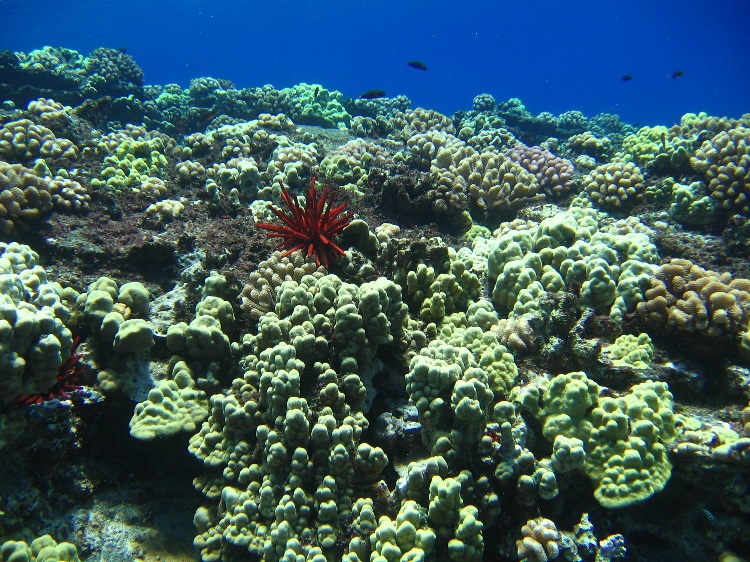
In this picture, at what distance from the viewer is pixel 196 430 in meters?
3.61

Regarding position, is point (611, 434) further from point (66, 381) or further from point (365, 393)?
point (66, 381)

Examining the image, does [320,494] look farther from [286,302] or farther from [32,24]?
[32,24]

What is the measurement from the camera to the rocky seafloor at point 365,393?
2955 millimetres

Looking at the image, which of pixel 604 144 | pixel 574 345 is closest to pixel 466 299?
pixel 574 345

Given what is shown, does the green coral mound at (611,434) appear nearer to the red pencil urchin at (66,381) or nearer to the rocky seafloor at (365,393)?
the rocky seafloor at (365,393)

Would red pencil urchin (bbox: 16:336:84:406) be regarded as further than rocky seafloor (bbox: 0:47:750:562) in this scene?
Yes

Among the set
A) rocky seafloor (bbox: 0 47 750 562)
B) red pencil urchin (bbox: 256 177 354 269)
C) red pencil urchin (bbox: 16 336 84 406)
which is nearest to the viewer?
rocky seafloor (bbox: 0 47 750 562)

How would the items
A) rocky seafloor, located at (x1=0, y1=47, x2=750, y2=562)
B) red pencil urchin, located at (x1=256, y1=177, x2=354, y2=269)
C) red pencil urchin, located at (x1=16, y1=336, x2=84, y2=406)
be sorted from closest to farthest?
rocky seafloor, located at (x1=0, y1=47, x2=750, y2=562), red pencil urchin, located at (x1=16, y1=336, x2=84, y2=406), red pencil urchin, located at (x1=256, y1=177, x2=354, y2=269)

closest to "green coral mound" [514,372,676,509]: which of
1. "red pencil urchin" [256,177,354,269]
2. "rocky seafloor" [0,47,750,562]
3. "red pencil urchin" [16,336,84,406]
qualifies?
"rocky seafloor" [0,47,750,562]

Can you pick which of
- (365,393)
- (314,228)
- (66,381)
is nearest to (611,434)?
(365,393)

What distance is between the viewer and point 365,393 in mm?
3566

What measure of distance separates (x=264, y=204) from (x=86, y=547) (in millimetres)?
4706

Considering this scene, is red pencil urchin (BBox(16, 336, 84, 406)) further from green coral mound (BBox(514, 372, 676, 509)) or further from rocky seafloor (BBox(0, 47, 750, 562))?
green coral mound (BBox(514, 372, 676, 509))

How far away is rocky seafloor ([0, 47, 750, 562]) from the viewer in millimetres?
2955
